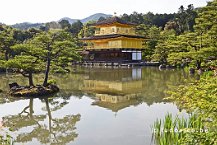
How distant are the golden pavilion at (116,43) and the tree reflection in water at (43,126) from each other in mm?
25376

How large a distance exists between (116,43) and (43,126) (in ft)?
93.2

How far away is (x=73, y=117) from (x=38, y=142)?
2561 millimetres

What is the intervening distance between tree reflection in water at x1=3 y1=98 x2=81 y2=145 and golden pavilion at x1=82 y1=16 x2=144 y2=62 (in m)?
25.4

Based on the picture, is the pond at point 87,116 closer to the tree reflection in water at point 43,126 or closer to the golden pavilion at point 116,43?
the tree reflection in water at point 43,126

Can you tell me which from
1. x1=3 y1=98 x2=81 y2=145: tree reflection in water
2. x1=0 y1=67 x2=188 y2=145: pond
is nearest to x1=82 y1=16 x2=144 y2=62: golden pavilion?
x1=0 y1=67 x2=188 y2=145: pond

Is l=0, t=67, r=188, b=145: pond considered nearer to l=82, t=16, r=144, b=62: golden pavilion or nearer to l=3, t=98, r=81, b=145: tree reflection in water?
l=3, t=98, r=81, b=145: tree reflection in water

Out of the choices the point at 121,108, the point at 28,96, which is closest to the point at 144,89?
the point at 121,108

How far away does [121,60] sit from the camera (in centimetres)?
3562

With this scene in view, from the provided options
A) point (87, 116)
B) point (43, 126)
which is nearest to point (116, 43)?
point (87, 116)

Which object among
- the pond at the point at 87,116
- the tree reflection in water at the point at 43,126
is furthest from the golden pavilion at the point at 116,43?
the tree reflection in water at the point at 43,126

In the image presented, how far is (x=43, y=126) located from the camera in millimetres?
8711

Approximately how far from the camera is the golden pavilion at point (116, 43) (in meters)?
36.2

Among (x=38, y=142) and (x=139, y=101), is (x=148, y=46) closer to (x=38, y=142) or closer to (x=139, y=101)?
(x=139, y=101)

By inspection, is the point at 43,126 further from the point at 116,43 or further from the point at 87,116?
the point at 116,43
